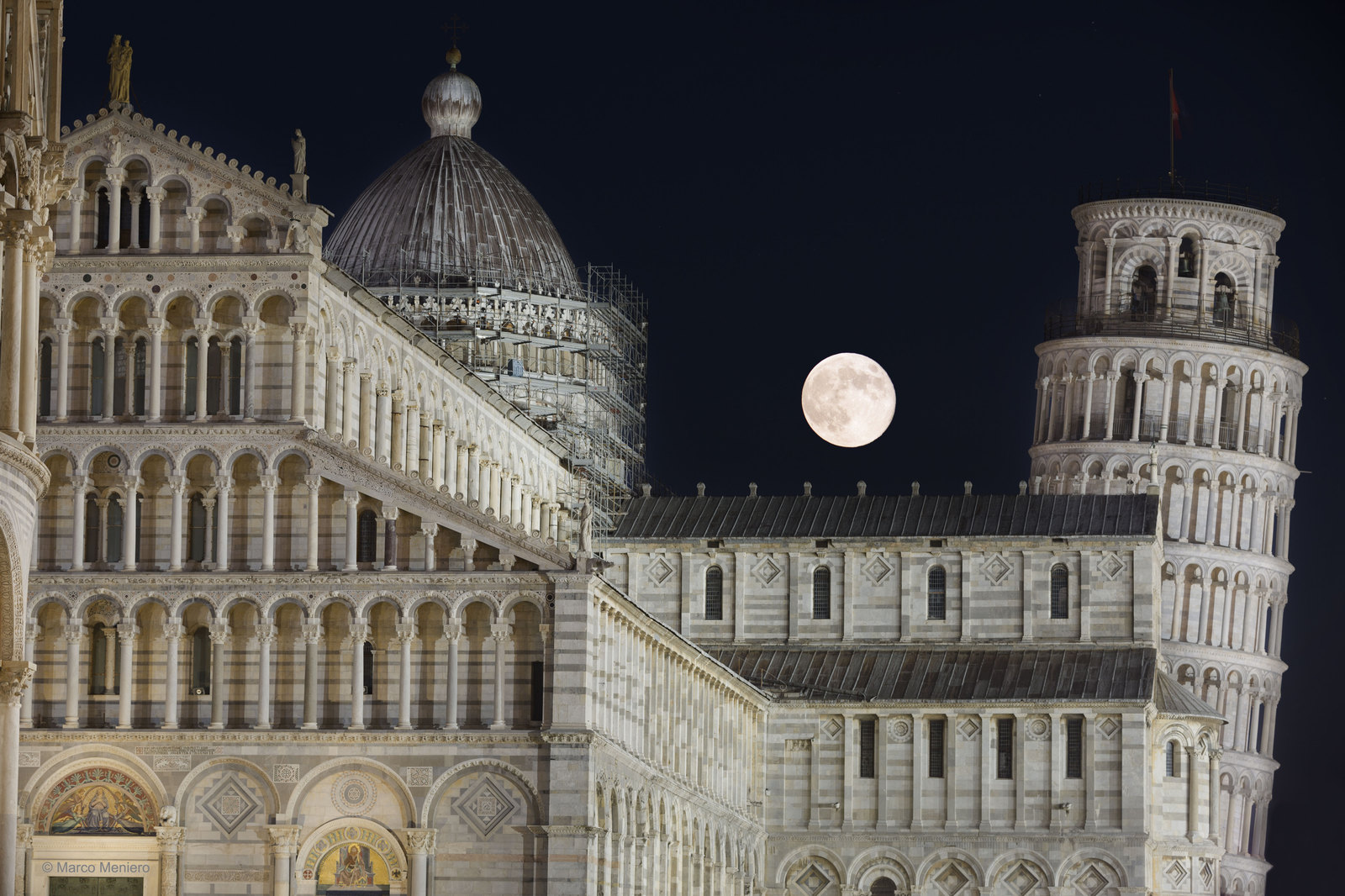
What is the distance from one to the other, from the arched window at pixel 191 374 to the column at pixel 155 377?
0.66 m

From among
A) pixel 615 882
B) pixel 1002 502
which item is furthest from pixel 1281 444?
pixel 615 882

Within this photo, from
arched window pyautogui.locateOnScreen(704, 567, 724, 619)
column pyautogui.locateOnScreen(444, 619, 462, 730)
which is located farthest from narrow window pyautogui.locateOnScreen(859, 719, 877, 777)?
column pyautogui.locateOnScreen(444, 619, 462, 730)

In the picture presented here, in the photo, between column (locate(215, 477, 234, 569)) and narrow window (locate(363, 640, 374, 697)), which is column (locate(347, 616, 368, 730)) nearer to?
narrow window (locate(363, 640, 374, 697))

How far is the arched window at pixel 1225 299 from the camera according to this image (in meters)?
122

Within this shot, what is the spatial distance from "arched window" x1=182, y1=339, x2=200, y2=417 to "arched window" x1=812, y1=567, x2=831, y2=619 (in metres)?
34.8

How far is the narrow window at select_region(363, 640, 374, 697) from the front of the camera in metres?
66.3

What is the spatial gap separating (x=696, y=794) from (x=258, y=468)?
778 inches

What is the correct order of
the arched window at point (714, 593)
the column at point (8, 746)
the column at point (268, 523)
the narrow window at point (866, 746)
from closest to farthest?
the column at point (8, 746) < the column at point (268, 523) < the narrow window at point (866, 746) < the arched window at point (714, 593)

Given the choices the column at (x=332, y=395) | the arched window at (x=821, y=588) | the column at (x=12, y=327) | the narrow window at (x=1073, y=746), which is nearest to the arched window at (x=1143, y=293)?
the arched window at (x=821, y=588)

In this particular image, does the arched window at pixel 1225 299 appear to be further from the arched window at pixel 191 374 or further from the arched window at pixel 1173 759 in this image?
the arched window at pixel 191 374

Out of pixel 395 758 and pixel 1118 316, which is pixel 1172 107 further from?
pixel 395 758

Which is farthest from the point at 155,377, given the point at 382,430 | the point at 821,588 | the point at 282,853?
the point at 821,588

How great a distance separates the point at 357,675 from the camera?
65.7 metres

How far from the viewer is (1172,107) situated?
12550 centimetres
